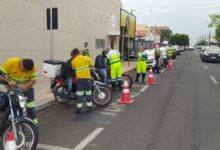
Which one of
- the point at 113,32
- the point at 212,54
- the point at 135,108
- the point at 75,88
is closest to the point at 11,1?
the point at 75,88

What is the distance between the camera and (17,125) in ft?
18.4

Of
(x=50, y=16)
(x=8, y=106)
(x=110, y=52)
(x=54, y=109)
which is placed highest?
(x=50, y=16)

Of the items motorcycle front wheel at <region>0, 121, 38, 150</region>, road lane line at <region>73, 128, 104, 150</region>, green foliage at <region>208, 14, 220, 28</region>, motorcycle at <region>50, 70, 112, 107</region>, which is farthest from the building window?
green foliage at <region>208, 14, 220, 28</region>

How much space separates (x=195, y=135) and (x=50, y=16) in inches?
276

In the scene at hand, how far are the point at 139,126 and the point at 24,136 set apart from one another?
296cm

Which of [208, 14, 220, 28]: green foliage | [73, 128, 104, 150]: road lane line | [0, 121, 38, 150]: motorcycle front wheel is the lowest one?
[73, 128, 104, 150]: road lane line

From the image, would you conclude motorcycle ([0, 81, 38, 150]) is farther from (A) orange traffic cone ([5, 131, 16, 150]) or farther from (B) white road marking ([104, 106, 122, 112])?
(B) white road marking ([104, 106, 122, 112])

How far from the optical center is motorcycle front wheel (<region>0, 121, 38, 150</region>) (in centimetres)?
557

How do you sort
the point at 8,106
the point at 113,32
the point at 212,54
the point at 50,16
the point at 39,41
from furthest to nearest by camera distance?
the point at 212,54, the point at 113,32, the point at 39,41, the point at 50,16, the point at 8,106

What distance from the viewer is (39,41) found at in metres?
16.4

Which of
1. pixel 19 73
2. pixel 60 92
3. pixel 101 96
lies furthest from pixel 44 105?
pixel 19 73

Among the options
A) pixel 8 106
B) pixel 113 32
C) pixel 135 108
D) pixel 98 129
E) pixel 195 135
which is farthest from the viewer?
pixel 113 32

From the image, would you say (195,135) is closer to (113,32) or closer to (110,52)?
(110,52)

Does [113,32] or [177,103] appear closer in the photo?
[177,103]
